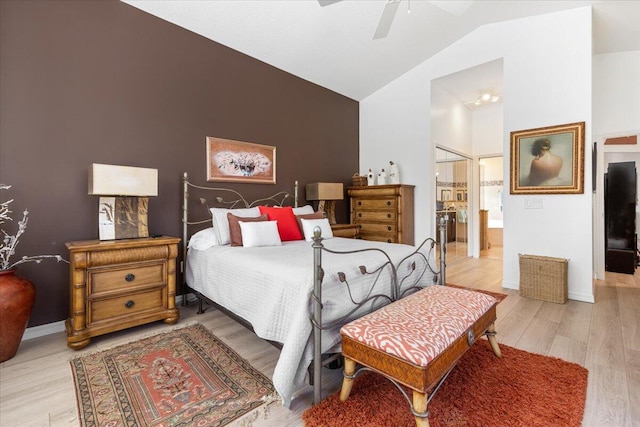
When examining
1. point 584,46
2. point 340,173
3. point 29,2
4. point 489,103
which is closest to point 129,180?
point 29,2

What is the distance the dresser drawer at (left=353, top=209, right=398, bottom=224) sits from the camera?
4.55 metres

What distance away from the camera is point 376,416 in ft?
5.00

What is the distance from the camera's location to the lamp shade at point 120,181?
2461 mm

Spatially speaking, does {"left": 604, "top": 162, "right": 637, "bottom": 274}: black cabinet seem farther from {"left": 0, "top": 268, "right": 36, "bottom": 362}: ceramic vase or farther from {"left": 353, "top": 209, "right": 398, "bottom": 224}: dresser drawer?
{"left": 0, "top": 268, "right": 36, "bottom": 362}: ceramic vase

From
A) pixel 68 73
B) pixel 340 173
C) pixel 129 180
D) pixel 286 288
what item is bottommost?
pixel 286 288

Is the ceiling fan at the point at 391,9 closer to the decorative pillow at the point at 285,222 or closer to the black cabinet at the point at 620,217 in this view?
the decorative pillow at the point at 285,222

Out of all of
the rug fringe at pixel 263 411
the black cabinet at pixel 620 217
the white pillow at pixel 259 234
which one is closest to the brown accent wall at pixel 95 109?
the white pillow at pixel 259 234

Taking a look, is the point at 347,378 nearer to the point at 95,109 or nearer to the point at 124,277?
the point at 124,277

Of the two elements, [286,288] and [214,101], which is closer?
[286,288]

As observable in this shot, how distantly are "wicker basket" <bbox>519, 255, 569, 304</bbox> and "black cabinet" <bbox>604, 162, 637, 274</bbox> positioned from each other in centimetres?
222

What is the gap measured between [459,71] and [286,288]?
4.24m

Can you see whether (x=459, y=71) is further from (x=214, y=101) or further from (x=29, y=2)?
(x=29, y=2)

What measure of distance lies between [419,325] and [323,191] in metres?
3.05

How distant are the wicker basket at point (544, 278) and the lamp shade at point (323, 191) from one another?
2.60m
